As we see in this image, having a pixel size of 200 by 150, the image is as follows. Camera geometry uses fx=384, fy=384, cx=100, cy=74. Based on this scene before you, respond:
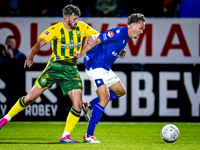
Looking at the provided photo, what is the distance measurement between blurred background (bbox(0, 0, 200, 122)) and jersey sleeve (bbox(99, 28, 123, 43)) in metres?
3.47

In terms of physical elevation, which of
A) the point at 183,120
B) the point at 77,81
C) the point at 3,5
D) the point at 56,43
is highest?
the point at 3,5

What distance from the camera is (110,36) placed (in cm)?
486

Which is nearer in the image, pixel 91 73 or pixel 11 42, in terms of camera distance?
pixel 91 73

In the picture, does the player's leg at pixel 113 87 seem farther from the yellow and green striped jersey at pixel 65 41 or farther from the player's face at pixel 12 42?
the player's face at pixel 12 42

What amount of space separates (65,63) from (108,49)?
1.96 feet

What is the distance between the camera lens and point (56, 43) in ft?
16.7

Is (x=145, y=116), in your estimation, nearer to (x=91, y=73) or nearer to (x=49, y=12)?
(x=49, y=12)

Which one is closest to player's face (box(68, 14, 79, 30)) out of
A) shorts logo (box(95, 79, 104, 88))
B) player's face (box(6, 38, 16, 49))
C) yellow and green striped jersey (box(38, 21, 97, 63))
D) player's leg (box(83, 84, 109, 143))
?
yellow and green striped jersey (box(38, 21, 97, 63))

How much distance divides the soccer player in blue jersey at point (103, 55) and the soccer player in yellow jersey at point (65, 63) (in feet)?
0.70

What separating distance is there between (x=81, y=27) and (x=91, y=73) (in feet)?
2.17

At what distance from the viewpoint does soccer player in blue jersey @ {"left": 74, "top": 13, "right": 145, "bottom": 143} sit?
4777 millimetres

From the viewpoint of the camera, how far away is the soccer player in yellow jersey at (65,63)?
4.87 metres

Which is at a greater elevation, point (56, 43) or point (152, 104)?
point (56, 43)

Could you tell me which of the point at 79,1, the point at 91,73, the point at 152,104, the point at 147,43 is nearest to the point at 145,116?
the point at 152,104
